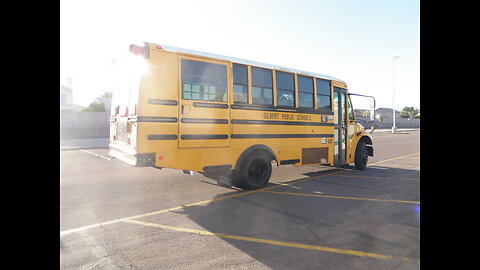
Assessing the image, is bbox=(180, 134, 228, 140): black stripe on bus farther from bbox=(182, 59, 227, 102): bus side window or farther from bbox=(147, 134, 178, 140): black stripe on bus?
bbox=(182, 59, 227, 102): bus side window

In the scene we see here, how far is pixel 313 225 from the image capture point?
4281 mm

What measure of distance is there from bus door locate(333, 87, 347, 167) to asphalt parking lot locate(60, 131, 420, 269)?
1173 millimetres

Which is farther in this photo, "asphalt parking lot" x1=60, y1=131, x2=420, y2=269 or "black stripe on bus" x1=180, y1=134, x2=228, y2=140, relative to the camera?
"black stripe on bus" x1=180, y1=134, x2=228, y2=140

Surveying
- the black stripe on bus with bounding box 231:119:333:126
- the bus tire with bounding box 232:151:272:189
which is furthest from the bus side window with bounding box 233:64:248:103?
the bus tire with bounding box 232:151:272:189

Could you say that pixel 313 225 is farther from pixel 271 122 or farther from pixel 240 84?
pixel 240 84

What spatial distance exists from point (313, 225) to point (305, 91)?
418 centimetres

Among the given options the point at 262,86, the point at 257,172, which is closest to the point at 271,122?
the point at 262,86

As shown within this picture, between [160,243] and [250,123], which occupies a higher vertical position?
[250,123]

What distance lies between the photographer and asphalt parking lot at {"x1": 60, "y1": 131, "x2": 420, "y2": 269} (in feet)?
10.6

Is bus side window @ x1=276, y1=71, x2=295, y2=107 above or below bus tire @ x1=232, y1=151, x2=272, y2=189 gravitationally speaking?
above
